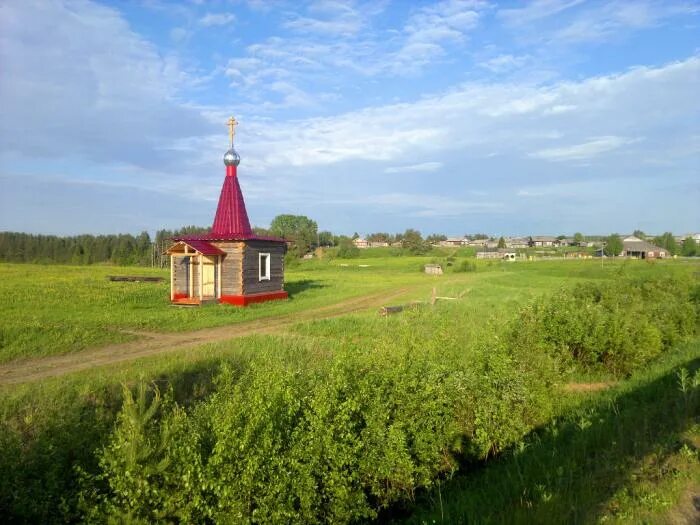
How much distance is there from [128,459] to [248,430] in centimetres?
92

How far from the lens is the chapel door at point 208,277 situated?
20.6m

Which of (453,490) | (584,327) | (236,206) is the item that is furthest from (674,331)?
(236,206)

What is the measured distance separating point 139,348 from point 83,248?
8709cm

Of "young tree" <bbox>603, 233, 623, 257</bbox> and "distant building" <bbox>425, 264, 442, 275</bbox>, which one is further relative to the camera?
"young tree" <bbox>603, 233, 623, 257</bbox>

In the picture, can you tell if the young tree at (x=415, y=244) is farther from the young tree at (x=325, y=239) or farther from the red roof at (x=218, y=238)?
the red roof at (x=218, y=238)

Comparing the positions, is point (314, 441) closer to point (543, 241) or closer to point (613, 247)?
point (613, 247)

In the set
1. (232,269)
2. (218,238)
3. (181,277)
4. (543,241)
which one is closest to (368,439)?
(232,269)

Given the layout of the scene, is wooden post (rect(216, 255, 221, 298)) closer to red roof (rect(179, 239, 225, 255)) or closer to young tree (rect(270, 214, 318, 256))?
red roof (rect(179, 239, 225, 255))

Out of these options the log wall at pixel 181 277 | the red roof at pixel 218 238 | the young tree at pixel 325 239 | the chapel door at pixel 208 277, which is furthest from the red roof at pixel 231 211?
the young tree at pixel 325 239

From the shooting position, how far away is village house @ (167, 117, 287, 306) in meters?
20.1

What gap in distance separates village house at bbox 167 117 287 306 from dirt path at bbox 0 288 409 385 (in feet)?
9.20

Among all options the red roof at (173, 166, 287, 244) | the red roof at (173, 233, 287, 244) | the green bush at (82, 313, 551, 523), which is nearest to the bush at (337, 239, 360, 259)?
the red roof at (173, 166, 287, 244)

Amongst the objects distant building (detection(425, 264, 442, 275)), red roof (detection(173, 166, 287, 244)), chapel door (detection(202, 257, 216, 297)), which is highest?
red roof (detection(173, 166, 287, 244))

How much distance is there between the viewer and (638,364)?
10281mm
